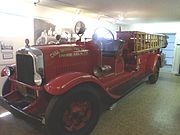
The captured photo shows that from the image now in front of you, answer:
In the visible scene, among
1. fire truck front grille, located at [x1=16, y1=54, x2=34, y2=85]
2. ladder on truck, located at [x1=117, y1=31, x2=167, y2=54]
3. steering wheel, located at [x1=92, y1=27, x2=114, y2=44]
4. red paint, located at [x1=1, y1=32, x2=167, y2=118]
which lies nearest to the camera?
red paint, located at [x1=1, y1=32, x2=167, y2=118]

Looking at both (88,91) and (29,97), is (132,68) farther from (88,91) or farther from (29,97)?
(29,97)

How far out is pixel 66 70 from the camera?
8.64 ft

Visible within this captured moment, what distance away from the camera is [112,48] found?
361 cm

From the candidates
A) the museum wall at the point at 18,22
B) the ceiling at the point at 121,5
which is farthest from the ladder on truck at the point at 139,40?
the museum wall at the point at 18,22

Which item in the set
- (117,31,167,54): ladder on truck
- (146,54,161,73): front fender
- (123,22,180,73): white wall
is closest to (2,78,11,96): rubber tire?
(117,31,167,54): ladder on truck

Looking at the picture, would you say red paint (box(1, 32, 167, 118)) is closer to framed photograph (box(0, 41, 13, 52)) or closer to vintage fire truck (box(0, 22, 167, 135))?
vintage fire truck (box(0, 22, 167, 135))

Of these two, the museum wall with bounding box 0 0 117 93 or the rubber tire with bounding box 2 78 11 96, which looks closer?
the rubber tire with bounding box 2 78 11 96

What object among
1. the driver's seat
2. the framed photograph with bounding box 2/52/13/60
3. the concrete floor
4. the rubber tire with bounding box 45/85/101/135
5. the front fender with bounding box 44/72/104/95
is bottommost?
the concrete floor

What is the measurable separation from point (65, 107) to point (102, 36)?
5.43ft

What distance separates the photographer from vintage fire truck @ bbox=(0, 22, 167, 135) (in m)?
2.17

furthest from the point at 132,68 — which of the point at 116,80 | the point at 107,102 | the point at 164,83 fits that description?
the point at 164,83

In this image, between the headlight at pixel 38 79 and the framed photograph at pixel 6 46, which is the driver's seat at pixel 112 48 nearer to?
the headlight at pixel 38 79

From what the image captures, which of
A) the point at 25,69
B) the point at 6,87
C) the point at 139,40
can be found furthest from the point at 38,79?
the point at 139,40

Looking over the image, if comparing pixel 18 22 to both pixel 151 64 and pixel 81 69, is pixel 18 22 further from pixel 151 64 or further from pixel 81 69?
pixel 151 64
